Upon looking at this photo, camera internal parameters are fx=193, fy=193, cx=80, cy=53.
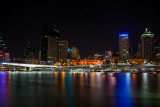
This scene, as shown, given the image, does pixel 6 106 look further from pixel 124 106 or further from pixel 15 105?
pixel 124 106

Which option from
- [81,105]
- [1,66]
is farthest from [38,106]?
[1,66]

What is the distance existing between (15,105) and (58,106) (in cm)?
500

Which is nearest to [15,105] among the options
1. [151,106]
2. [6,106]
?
[6,106]

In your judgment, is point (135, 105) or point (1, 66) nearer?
point (135, 105)

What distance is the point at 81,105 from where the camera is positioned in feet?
69.8

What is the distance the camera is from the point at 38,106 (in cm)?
2075

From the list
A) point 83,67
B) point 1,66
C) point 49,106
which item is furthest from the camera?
point 1,66

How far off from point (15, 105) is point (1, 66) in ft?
625

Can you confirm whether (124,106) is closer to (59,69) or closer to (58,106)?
(58,106)

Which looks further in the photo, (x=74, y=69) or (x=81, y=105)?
(x=74, y=69)

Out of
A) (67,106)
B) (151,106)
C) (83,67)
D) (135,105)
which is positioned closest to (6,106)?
(67,106)

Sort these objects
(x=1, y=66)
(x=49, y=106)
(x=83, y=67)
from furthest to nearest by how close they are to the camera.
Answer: (x=1, y=66) → (x=83, y=67) → (x=49, y=106)

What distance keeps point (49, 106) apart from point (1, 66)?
193m

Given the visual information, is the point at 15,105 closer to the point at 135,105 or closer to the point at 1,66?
the point at 135,105
